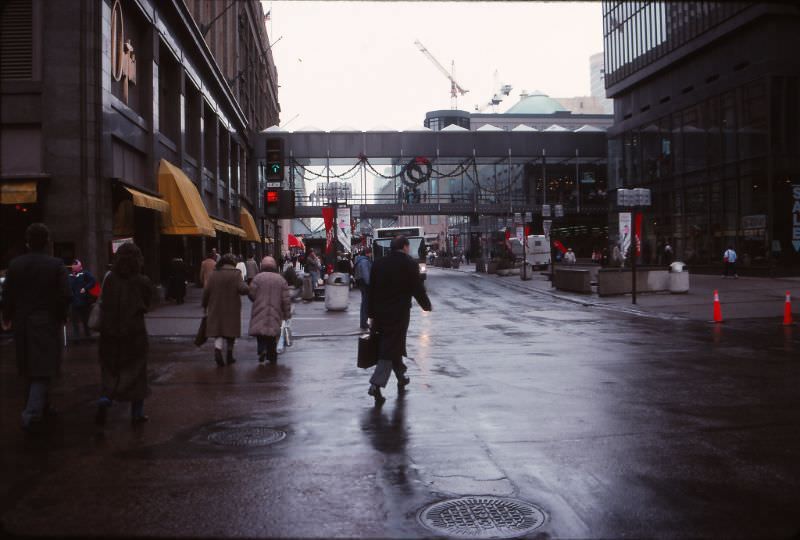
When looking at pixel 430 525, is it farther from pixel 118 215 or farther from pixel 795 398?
pixel 118 215

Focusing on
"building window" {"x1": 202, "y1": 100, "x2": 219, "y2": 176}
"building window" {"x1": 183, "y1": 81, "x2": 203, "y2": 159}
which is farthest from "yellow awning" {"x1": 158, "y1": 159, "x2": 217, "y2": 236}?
"building window" {"x1": 202, "y1": 100, "x2": 219, "y2": 176}

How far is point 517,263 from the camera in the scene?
4828 cm

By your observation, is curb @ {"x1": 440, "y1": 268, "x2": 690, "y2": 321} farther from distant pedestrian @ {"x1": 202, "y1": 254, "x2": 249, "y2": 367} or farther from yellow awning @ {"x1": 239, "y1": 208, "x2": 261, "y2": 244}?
yellow awning @ {"x1": 239, "y1": 208, "x2": 261, "y2": 244}

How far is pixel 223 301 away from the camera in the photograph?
1120 centimetres

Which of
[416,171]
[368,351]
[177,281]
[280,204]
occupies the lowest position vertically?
[368,351]

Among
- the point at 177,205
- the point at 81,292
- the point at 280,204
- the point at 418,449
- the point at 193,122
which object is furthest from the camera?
the point at 193,122

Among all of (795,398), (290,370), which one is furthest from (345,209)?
(795,398)

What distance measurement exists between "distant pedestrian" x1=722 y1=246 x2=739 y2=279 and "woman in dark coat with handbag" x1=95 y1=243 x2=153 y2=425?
32236 millimetres

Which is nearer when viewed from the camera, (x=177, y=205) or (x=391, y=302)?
(x=391, y=302)

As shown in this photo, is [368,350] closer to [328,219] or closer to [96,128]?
[96,128]

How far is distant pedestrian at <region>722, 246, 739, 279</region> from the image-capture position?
112ft

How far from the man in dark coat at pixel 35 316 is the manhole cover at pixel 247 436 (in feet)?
5.78

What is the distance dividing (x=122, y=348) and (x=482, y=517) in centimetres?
432

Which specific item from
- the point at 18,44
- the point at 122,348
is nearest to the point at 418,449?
the point at 122,348
